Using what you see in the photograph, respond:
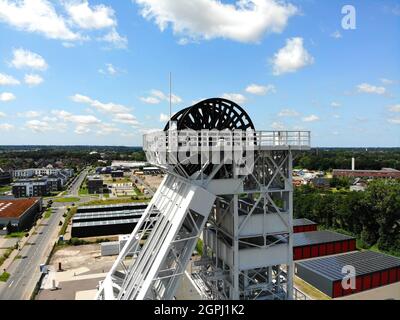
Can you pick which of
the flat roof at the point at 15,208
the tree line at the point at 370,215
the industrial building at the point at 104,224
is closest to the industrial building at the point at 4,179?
Answer: the flat roof at the point at 15,208

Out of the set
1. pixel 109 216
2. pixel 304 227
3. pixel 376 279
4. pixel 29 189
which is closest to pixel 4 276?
pixel 109 216

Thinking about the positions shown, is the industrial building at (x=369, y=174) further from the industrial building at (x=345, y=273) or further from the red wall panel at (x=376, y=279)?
the red wall panel at (x=376, y=279)

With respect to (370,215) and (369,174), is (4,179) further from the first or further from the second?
(369,174)

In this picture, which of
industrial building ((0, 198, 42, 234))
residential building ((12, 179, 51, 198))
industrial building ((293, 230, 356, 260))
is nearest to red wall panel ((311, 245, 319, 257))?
industrial building ((293, 230, 356, 260))

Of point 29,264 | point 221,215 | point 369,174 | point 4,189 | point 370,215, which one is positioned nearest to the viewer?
point 221,215
